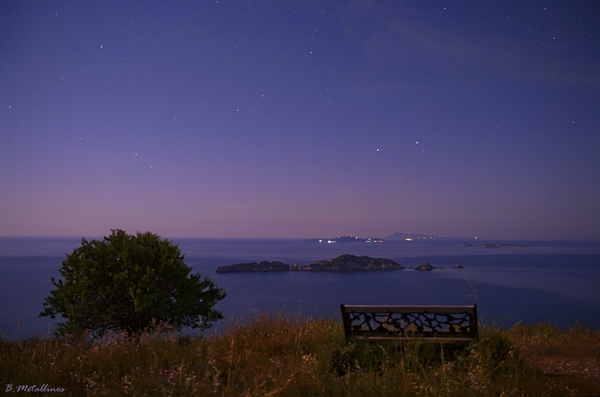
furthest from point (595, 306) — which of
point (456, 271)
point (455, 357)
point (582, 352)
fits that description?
point (455, 357)

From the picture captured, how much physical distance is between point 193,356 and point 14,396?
209 centimetres

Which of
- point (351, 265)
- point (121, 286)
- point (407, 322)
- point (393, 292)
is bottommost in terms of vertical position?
point (393, 292)

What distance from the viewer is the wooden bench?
550 cm

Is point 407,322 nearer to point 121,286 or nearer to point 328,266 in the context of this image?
point 121,286

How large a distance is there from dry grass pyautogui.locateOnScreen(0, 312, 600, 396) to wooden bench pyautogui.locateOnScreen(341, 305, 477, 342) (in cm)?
24

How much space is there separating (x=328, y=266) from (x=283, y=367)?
11063 cm

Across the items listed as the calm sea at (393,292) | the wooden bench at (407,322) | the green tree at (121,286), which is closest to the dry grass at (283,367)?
the wooden bench at (407,322)

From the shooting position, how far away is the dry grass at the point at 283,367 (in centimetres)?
377

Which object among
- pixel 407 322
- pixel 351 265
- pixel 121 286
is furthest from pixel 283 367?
pixel 351 265

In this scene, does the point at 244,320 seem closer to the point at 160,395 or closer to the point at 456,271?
the point at 160,395

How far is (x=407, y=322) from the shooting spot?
5.69 meters

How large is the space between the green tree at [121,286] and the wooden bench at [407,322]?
8450mm

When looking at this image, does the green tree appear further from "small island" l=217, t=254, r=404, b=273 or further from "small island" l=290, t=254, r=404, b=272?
"small island" l=290, t=254, r=404, b=272

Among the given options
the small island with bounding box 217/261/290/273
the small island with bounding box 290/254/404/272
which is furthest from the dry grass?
the small island with bounding box 290/254/404/272
